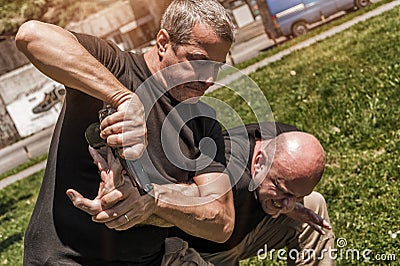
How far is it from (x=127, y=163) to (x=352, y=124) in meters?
5.15

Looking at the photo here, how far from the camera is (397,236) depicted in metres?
4.43

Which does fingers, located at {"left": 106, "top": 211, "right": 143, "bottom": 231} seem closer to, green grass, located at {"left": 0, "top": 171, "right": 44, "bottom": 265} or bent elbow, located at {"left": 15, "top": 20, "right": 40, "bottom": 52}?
bent elbow, located at {"left": 15, "top": 20, "right": 40, "bottom": 52}

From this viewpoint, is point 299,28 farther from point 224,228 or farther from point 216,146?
point 224,228

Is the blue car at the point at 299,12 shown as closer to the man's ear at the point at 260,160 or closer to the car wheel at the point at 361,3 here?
the car wheel at the point at 361,3

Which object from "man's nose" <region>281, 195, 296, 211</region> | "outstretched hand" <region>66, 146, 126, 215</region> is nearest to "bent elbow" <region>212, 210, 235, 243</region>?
"outstretched hand" <region>66, 146, 126, 215</region>

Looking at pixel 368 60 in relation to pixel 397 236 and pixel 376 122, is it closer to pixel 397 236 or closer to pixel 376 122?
pixel 376 122

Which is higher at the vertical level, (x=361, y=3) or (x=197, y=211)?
(x=197, y=211)

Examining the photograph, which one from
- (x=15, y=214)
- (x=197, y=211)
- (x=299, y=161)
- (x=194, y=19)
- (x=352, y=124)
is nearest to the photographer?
(x=197, y=211)

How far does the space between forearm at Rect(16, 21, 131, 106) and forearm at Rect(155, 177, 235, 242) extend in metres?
0.45

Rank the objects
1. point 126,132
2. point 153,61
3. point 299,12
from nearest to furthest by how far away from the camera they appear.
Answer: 1. point 126,132
2. point 153,61
3. point 299,12

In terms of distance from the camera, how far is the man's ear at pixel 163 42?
8.95 feet

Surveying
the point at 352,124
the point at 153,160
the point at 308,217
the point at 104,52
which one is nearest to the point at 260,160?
the point at 308,217

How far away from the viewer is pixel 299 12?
24.7 m

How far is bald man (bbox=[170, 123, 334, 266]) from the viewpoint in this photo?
3.47 meters
